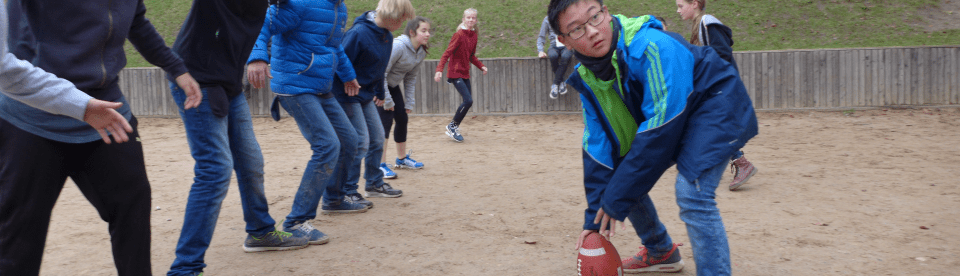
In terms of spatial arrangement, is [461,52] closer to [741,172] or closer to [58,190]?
[741,172]

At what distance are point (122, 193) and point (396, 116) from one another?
14.9 ft

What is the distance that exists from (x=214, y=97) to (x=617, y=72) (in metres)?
1.87

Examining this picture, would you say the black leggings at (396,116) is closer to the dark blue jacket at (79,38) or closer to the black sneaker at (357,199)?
the black sneaker at (357,199)

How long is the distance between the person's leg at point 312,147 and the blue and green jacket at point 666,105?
6.34 feet

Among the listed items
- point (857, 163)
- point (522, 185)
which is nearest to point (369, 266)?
point (522, 185)

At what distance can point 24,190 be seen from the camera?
228 cm

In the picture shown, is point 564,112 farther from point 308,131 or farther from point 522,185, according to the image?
point 308,131

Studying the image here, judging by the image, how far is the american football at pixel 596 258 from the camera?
3043 mm

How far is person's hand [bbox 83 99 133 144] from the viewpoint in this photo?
2021 mm

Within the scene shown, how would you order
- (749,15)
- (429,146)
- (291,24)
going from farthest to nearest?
1. (749,15)
2. (429,146)
3. (291,24)

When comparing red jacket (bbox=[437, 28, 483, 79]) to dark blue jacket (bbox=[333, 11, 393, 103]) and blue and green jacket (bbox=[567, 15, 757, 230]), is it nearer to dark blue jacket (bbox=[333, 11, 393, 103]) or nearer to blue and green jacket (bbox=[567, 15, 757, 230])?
dark blue jacket (bbox=[333, 11, 393, 103])

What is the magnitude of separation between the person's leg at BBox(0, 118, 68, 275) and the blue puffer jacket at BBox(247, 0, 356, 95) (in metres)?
1.98

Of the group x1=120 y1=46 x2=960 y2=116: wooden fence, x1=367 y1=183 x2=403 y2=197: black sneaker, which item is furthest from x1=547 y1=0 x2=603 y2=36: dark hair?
x1=120 y1=46 x2=960 y2=116: wooden fence

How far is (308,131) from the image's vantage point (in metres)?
4.29
